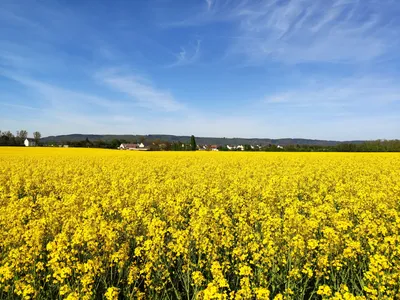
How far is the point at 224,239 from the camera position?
489 centimetres

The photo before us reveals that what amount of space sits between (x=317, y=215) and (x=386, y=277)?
2.36 m

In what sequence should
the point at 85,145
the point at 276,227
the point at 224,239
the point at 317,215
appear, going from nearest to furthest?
the point at 224,239
the point at 276,227
the point at 317,215
the point at 85,145

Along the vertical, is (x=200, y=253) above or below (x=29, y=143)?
below

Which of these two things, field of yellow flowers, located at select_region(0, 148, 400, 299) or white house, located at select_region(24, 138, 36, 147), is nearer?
field of yellow flowers, located at select_region(0, 148, 400, 299)

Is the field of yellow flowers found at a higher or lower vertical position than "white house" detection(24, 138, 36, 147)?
lower

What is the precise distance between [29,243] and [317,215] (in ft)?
17.5

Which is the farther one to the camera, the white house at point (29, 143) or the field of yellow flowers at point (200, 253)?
the white house at point (29, 143)

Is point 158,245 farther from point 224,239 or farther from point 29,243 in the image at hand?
point 29,243

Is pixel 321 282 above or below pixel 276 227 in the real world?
below

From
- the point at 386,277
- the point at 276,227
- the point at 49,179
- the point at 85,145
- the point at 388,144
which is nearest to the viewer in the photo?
the point at 386,277

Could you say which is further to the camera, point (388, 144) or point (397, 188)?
point (388, 144)

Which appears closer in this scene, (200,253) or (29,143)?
(200,253)

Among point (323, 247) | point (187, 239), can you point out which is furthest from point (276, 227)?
point (187, 239)

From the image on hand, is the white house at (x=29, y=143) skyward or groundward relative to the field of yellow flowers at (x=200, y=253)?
skyward
